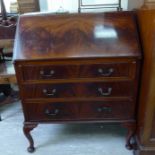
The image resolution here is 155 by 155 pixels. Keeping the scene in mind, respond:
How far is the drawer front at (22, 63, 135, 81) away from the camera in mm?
1435

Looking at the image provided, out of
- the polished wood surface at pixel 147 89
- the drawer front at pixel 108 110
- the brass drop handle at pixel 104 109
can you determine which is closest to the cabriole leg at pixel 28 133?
the drawer front at pixel 108 110

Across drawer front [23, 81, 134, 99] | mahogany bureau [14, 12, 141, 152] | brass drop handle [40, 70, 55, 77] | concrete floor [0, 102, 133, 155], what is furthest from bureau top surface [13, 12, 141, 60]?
concrete floor [0, 102, 133, 155]

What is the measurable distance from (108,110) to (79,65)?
1.36 ft

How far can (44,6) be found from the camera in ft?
7.27

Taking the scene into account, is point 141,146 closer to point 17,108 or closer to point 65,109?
point 65,109

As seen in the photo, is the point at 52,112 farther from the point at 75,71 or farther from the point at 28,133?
the point at 75,71

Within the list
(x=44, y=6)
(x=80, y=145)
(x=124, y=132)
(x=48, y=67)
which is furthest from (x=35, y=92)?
(x=44, y=6)

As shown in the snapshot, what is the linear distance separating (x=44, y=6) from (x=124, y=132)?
1415 millimetres

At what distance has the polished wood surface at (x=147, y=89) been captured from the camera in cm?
127

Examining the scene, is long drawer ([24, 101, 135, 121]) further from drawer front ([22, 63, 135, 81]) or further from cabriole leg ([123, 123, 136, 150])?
drawer front ([22, 63, 135, 81])

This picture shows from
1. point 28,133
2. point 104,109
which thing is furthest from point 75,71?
point 28,133

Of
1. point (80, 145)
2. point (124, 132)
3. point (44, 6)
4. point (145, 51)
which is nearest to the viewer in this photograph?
point (145, 51)

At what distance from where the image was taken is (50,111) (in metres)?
1.63

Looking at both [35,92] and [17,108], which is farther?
[17,108]
